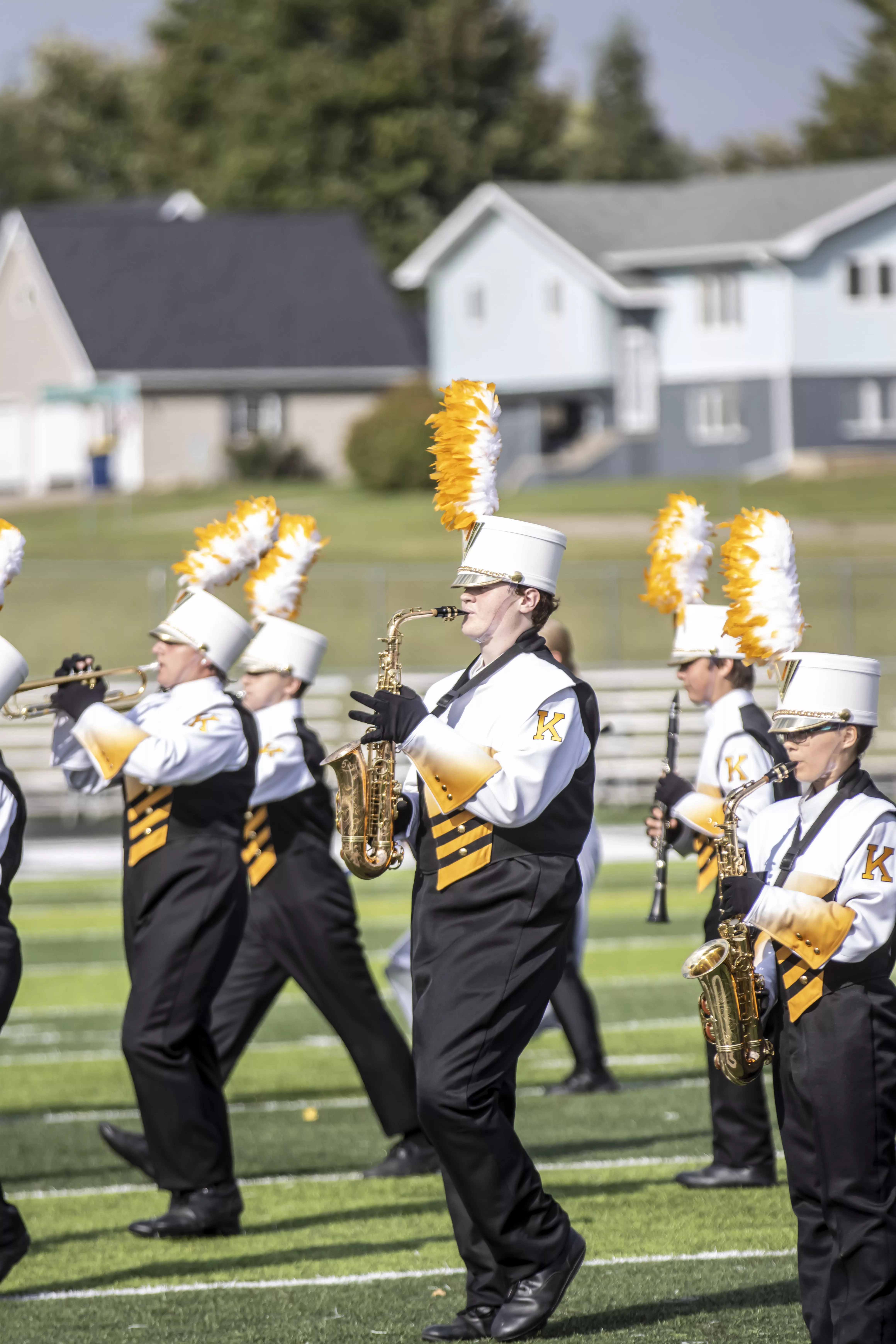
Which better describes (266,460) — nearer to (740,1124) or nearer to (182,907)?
(740,1124)

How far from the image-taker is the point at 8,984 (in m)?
6.11

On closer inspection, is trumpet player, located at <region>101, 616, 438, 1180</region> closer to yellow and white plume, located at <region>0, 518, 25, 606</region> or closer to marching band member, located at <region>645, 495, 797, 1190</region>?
marching band member, located at <region>645, 495, 797, 1190</region>

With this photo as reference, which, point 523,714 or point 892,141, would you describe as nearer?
point 523,714

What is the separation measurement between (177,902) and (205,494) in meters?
42.4

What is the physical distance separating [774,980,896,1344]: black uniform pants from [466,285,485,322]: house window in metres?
47.5

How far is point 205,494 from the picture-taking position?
48812 mm

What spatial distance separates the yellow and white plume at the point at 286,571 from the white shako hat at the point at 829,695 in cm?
315

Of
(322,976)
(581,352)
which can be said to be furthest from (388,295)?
(322,976)

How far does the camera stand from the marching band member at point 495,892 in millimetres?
5406

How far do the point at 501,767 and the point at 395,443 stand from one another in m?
40.3

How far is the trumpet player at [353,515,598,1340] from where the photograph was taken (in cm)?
541

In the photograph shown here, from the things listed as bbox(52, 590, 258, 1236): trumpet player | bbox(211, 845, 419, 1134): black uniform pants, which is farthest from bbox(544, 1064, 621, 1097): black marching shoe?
bbox(52, 590, 258, 1236): trumpet player

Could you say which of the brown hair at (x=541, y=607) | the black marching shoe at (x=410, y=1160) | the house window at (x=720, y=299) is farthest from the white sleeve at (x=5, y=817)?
the house window at (x=720, y=299)

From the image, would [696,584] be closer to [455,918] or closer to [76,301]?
[455,918]
